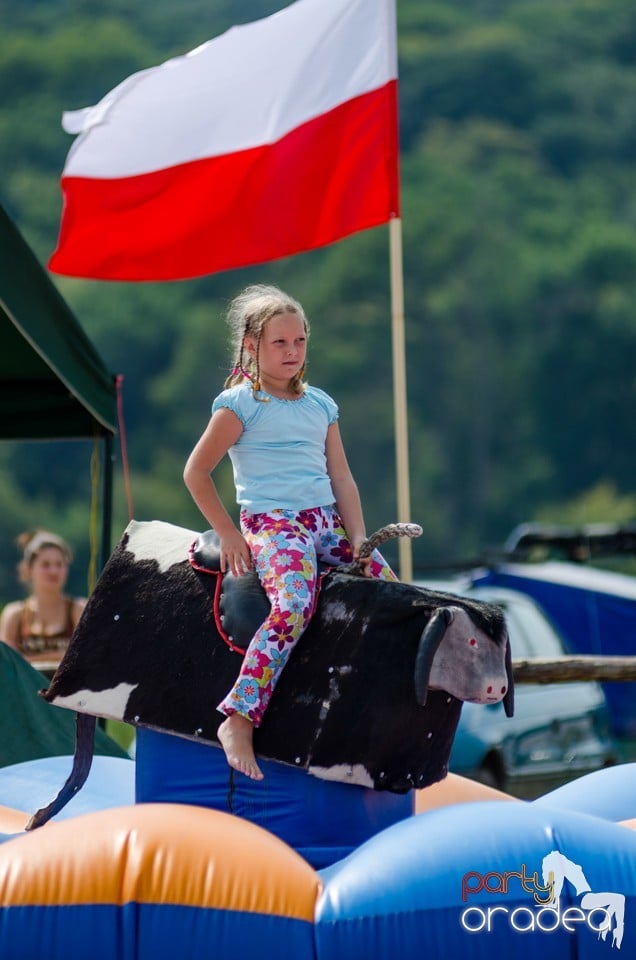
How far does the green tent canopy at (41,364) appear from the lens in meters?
5.73

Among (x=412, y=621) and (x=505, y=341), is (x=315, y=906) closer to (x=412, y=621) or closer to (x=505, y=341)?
(x=412, y=621)

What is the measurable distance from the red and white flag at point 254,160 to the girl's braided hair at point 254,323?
247cm

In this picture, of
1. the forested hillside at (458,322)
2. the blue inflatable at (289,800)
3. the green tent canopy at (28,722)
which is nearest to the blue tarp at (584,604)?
the green tent canopy at (28,722)

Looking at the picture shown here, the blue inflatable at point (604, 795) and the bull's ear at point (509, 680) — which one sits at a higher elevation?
the bull's ear at point (509, 680)

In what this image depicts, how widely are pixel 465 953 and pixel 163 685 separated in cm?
117

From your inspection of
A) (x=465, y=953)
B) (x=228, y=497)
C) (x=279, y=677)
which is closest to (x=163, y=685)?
(x=279, y=677)

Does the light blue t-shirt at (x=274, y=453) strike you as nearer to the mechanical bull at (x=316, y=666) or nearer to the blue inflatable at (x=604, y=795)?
the mechanical bull at (x=316, y=666)

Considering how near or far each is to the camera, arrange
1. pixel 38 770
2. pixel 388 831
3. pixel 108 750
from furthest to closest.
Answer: pixel 108 750
pixel 38 770
pixel 388 831

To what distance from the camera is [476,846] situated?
11.7ft

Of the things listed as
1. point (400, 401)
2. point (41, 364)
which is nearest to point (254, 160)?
point (41, 364)

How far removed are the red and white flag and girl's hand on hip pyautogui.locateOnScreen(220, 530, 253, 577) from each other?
9.25 feet

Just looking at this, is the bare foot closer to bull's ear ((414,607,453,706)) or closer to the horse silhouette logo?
bull's ear ((414,607,453,706))

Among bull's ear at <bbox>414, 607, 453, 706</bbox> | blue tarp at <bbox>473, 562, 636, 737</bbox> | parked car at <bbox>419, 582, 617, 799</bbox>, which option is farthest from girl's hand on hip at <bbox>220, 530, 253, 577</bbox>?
blue tarp at <bbox>473, 562, 636, 737</bbox>

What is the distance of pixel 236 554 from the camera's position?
4188 millimetres
